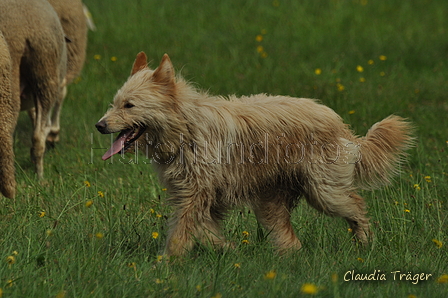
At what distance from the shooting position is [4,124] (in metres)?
5.16

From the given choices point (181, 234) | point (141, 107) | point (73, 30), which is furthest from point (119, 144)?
point (73, 30)

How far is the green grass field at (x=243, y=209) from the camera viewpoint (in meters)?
3.87

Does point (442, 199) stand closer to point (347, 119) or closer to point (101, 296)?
point (347, 119)

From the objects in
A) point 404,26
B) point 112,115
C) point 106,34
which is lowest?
point 404,26

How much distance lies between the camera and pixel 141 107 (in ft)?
14.1

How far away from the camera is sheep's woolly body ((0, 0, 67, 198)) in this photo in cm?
559

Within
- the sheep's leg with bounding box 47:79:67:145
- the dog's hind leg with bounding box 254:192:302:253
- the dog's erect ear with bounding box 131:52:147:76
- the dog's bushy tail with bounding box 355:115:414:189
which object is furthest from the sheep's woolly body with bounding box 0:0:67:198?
the dog's bushy tail with bounding box 355:115:414:189

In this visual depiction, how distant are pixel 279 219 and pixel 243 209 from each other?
27.0 inches

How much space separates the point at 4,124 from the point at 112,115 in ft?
4.18

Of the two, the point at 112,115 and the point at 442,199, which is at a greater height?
the point at 112,115

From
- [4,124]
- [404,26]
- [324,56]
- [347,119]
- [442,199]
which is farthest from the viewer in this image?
[404,26]

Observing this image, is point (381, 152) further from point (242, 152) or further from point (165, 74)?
point (165, 74)

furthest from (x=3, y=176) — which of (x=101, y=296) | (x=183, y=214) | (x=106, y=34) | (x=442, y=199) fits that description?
(x=106, y=34)

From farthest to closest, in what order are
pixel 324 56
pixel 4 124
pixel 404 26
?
pixel 404 26
pixel 324 56
pixel 4 124
